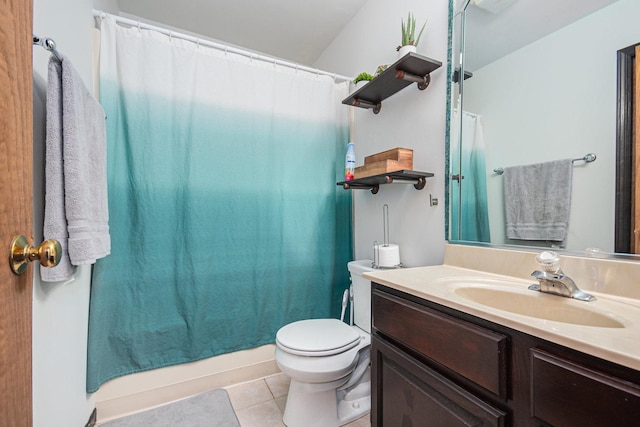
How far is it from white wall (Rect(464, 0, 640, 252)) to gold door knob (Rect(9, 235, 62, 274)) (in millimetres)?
1334

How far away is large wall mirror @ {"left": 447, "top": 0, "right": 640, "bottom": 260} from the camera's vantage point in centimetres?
83

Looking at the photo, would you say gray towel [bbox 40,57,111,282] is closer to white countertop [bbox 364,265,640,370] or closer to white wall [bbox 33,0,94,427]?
white wall [bbox 33,0,94,427]

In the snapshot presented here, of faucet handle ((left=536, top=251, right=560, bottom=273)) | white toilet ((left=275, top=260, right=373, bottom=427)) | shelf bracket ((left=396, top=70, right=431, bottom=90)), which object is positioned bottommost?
white toilet ((left=275, top=260, right=373, bottom=427))

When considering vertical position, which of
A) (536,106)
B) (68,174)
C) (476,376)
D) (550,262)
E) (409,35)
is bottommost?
(476,376)

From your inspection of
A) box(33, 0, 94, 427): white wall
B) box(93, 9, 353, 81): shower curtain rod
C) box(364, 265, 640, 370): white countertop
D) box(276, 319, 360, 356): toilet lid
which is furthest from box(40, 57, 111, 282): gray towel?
box(364, 265, 640, 370): white countertop

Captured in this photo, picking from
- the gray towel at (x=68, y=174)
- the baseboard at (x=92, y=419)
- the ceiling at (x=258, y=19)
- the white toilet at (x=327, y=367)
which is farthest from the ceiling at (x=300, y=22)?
the baseboard at (x=92, y=419)

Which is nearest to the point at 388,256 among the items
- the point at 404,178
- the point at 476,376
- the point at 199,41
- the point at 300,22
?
the point at 404,178

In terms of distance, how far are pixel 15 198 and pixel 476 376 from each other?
991 mm

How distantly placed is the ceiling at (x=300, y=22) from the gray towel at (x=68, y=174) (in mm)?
1310

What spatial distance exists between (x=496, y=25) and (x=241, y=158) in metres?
1.41

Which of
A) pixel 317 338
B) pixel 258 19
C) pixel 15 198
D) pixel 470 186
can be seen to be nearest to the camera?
pixel 15 198

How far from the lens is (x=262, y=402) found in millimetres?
1575

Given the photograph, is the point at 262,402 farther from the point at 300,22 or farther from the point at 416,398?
the point at 300,22

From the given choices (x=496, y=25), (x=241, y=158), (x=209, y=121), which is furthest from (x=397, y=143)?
(x=209, y=121)
